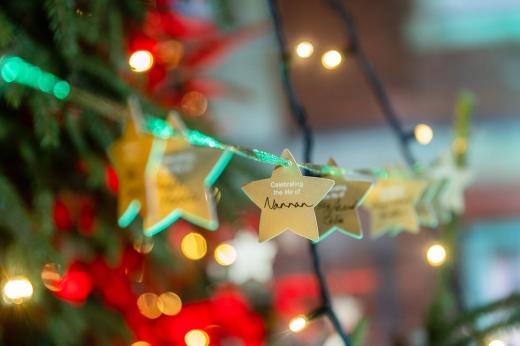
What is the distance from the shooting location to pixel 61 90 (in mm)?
689

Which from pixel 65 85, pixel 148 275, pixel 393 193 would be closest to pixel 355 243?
pixel 148 275

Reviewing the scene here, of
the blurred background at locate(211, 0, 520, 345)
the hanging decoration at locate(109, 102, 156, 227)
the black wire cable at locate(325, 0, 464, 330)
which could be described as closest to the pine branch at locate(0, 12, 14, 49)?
the hanging decoration at locate(109, 102, 156, 227)

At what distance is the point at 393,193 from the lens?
777 millimetres

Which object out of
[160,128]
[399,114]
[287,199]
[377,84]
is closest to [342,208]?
[287,199]

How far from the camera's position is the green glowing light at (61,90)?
68cm

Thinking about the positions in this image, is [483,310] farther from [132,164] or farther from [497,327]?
[132,164]

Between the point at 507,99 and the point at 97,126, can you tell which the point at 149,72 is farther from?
the point at 507,99

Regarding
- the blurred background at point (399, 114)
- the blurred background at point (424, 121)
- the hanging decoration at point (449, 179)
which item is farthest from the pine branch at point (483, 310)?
the blurred background at point (424, 121)

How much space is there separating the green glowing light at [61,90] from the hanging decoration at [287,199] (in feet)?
0.86

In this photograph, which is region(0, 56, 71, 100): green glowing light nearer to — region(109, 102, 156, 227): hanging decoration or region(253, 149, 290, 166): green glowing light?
region(109, 102, 156, 227): hanging decoration

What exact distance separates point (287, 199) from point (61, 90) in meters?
0.29

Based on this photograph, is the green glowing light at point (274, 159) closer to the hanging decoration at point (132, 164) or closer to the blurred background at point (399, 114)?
the hanging decoration at point (132, 164)

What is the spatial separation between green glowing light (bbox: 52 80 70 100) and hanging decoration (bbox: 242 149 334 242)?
26 centimetres

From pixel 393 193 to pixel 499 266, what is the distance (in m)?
1.71
